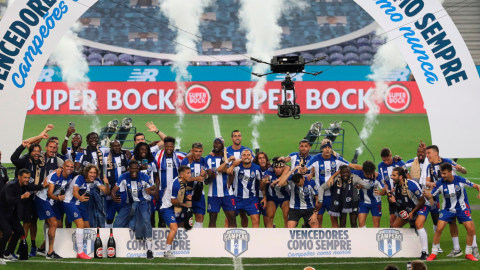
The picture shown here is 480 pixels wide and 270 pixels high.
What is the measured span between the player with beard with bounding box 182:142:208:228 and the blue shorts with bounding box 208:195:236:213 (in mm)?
190

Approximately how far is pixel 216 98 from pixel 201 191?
14857 mm

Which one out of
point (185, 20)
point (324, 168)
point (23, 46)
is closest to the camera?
point (324, 168)

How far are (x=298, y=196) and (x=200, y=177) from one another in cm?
183

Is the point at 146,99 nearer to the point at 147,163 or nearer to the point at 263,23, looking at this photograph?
the point at 263,23

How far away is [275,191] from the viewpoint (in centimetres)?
1141

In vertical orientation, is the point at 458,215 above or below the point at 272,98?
below

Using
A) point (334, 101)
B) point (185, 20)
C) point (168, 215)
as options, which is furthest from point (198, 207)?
point (185, 20)

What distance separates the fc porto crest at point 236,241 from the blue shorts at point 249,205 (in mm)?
961

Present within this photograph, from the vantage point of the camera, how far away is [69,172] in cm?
1024

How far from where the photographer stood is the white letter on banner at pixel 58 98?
2508cm

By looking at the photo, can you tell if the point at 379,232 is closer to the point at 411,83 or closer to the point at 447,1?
the point at 411,83

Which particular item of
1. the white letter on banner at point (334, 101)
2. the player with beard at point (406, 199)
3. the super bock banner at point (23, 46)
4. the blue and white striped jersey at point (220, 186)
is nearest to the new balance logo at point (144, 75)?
the white letter on banner at point (334, 101)

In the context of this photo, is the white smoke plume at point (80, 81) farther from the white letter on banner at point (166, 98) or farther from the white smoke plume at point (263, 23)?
the white smoke plume at point (263, 23)

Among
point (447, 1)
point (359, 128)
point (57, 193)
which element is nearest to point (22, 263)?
point (57, 193)
